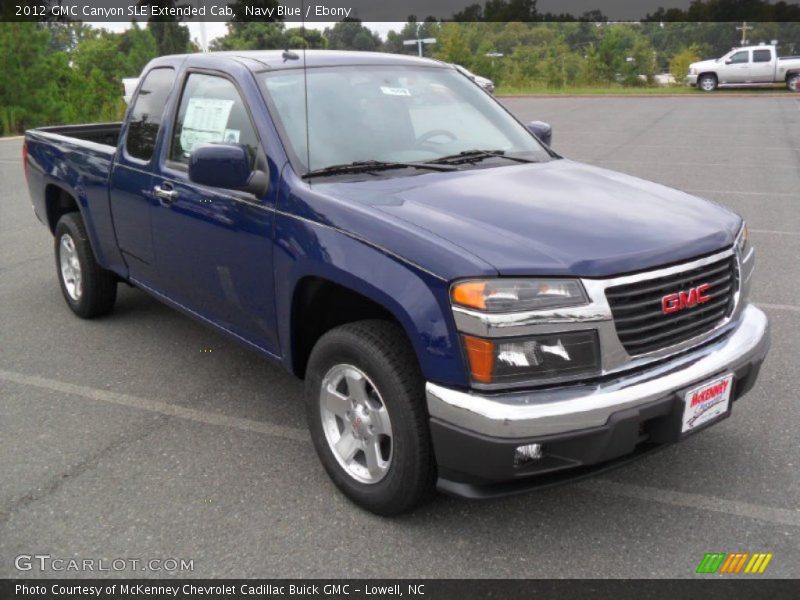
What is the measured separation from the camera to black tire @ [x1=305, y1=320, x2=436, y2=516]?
282 centimetres

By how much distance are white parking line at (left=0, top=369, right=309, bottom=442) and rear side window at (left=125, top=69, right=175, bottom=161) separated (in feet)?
4.35

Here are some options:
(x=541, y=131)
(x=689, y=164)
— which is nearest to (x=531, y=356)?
(x=541, y=131)

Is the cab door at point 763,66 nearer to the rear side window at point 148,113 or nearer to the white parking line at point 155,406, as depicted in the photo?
the rear side window at point 148,113

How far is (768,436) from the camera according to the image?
3.68 meters

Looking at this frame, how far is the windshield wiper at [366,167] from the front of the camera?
344 centimetres

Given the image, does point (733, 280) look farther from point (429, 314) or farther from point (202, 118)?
point (202, 118)

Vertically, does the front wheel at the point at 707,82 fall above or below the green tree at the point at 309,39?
above

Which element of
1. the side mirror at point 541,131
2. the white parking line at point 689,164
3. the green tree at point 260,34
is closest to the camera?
the side mirror at point 541,131

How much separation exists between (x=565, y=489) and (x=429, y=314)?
3.75 feet

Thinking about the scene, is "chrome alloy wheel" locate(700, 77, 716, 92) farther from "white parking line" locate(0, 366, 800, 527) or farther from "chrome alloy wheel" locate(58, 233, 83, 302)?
"white parking line" locate(0, 366, 800, 527)

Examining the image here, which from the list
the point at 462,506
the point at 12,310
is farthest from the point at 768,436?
the point at 12,310

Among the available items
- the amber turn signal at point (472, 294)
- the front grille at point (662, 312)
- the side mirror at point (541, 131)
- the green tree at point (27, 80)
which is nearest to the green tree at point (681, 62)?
the green tree at point (27, 80)

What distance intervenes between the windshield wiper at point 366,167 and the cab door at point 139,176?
50.6 inches

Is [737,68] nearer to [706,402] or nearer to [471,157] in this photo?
[471,157]
